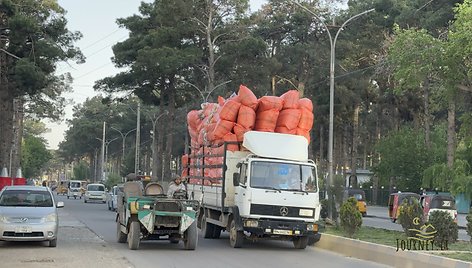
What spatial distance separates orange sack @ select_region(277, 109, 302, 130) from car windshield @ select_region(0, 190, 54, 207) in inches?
272

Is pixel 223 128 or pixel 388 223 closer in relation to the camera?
pixel 223 128

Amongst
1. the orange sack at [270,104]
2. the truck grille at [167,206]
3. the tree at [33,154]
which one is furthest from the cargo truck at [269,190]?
the tree at [33,154]

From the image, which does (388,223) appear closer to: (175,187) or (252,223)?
(175,187)

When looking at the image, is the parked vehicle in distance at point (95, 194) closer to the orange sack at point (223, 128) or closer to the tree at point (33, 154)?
the orange sack at point (223, 128)

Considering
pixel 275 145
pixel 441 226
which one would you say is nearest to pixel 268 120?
pixel 275 145

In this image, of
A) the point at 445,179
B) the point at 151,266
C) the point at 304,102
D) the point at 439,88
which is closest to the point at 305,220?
the point at 304,102

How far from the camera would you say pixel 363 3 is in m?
64.1

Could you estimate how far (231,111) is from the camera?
20859 millimetres

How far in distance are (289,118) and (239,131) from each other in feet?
4.97

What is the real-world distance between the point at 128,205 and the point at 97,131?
106133 mm

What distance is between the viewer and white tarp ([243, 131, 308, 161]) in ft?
63.4

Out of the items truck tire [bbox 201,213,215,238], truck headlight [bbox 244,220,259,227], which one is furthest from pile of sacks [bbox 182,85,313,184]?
truck headlight [bbox 244,220,259,227]

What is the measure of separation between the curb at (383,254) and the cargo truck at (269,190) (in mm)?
611

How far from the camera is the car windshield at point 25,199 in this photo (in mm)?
18750
